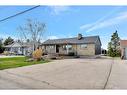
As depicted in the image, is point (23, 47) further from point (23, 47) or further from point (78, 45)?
point (78, 45)

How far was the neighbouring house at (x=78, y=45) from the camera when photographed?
44.7ft

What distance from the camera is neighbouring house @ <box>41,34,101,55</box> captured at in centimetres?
Answer: 1362

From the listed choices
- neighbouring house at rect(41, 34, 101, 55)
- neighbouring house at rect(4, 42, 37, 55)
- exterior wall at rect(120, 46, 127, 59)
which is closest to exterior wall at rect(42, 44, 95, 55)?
neighbouring house at rect(41, 34, 101, 55)

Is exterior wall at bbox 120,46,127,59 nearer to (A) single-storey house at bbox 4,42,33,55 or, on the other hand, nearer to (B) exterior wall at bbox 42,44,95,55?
(B) exterior wall at bbox 42,44,95,55

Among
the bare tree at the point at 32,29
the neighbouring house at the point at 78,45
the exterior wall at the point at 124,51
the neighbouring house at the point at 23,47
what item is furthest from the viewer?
the exterior wall at the point at 124,51

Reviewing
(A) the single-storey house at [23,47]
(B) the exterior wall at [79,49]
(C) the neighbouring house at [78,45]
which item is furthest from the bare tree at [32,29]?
(B) the exterior wall at [79,49]

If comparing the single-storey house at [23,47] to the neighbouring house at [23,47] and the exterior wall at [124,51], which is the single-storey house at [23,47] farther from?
the exterior wall at [124,51]

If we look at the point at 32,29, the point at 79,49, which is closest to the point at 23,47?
the point at 79,49

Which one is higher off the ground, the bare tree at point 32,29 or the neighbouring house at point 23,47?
the bare tree at point 32,29

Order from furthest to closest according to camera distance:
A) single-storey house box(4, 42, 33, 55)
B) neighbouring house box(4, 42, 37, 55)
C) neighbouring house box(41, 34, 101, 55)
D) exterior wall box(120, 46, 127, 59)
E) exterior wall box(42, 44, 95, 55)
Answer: exterior wall box(120, 46, 127, 59) → single-storey house box(4, 42, 33, 55) → neighbouring house box(4, 42, 37, 55) → exterior wall box(42, 44, 95, 55) → neighbouring house box(41, 34, 101, 55)

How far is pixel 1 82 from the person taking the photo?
6.74m
